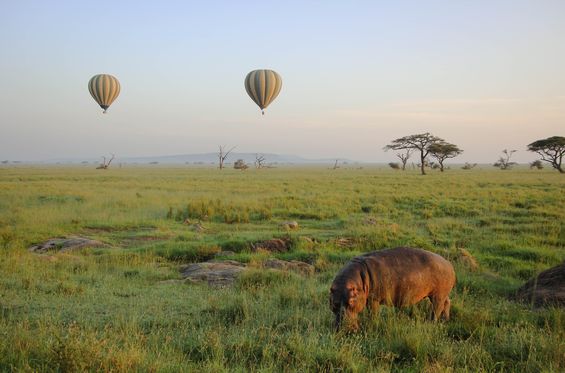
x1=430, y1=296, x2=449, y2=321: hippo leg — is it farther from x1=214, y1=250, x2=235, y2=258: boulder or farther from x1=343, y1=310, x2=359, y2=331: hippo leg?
x1=214, y1=250, x2=235, y2=258: boulder

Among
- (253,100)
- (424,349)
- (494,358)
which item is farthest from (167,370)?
(253,100)

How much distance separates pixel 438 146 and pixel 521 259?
63.3 metres

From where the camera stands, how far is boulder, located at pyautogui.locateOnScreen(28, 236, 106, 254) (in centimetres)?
1158

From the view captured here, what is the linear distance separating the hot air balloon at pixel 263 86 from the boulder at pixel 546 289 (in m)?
37.1

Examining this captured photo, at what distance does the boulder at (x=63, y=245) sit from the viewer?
1158 centimetres

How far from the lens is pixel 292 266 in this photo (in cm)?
982

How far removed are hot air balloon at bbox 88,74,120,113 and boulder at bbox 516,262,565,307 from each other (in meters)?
46.2

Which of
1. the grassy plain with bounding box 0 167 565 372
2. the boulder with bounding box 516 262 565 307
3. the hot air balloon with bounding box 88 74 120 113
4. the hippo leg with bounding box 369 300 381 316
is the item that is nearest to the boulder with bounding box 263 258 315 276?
the grassy plain with bounding box 0 167 565 372

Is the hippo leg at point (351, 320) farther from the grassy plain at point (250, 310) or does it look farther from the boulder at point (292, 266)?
the boulder at point (292, 266)

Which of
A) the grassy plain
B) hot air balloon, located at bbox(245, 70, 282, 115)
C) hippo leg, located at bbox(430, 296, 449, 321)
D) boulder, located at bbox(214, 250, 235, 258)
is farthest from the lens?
hot air balloon, located at bbox(245, 70, 282, 115)

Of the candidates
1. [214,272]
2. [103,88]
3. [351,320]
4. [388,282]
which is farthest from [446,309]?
[103,88]

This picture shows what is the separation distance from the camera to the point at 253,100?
44.4 meters

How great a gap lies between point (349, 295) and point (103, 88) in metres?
46.8

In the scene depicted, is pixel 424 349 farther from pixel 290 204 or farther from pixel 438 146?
pixel 438 146
